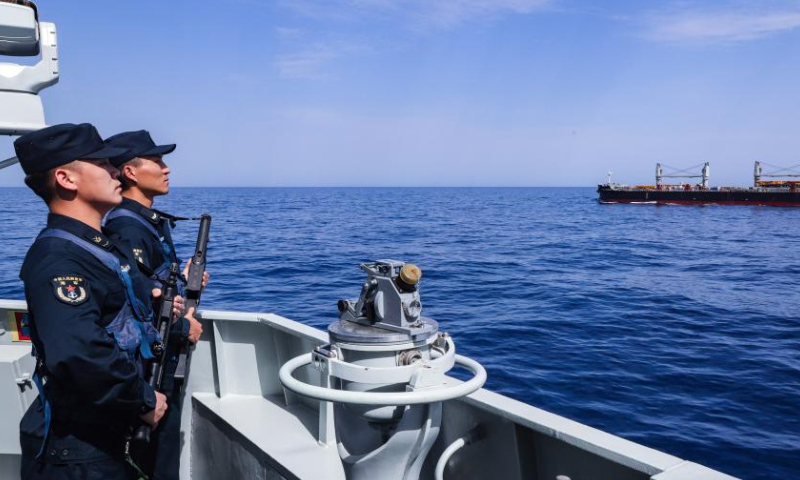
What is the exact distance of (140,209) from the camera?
3061 mm

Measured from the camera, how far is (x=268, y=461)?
329 cm

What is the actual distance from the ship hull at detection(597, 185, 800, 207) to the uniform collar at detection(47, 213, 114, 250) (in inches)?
2595

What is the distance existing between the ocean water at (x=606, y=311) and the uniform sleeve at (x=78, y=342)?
20.0 feet

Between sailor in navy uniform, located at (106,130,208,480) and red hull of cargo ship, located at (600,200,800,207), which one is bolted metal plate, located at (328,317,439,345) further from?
red hull of cargo ship, located at (600,200,800,207)

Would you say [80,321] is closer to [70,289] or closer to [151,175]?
[70,289]

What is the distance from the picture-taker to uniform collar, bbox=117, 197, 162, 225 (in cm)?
305

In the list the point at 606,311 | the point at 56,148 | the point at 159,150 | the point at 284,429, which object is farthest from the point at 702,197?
the point at 56,148

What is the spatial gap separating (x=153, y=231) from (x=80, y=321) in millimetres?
1229

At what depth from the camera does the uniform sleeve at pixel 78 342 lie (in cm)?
184

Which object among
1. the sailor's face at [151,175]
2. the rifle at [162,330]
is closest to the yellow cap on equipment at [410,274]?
the rifle at [162,330]

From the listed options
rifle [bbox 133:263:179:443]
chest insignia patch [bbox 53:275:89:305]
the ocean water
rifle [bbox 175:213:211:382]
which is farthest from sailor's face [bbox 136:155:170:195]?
the ocean water

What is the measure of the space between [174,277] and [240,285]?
13847 mm

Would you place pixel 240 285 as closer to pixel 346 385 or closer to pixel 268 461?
pixel 268 461

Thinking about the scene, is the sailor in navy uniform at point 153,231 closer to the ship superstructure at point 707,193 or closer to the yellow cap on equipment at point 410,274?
the yellow cap on equipment at point 410,274
